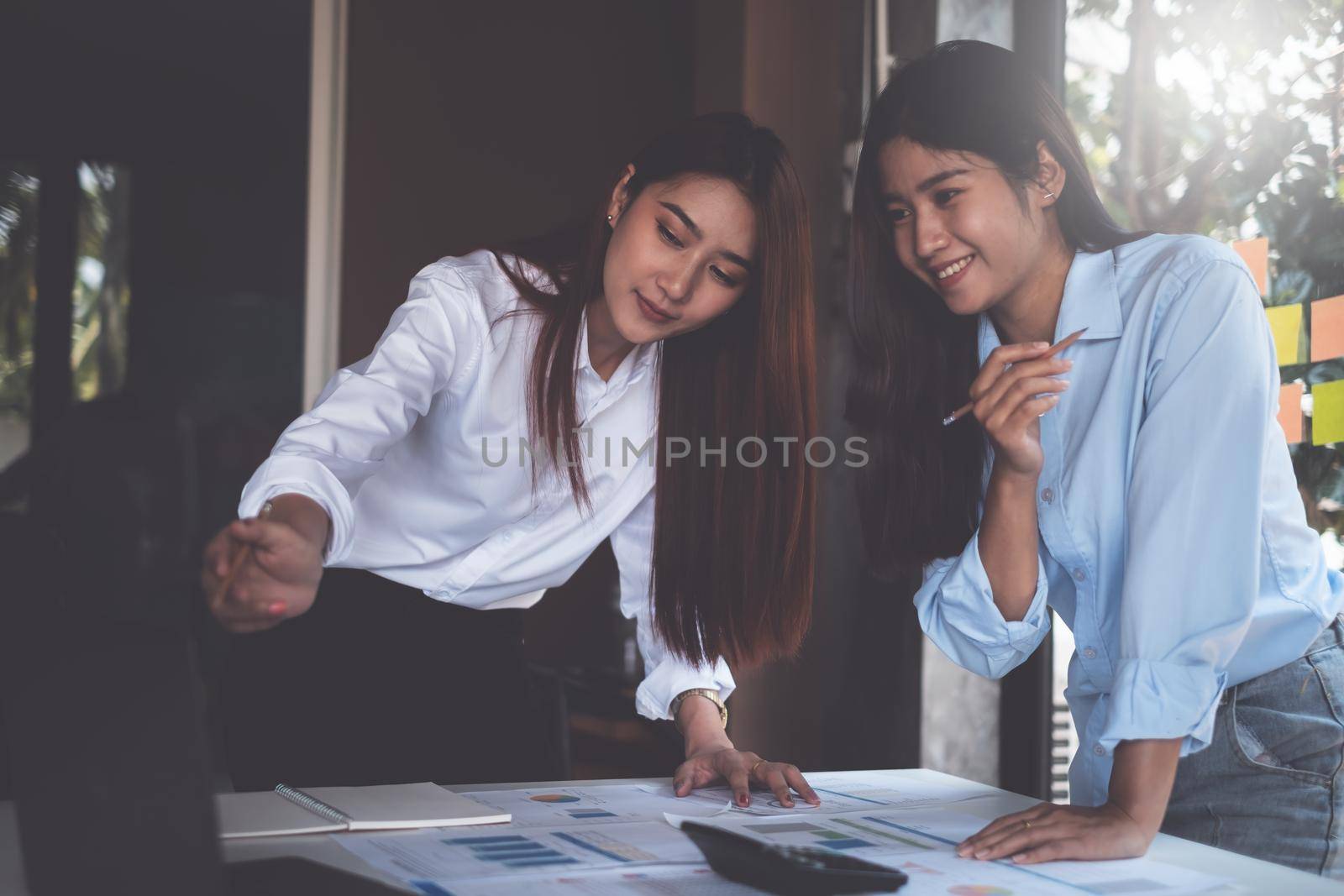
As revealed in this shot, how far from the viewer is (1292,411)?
1917 mm

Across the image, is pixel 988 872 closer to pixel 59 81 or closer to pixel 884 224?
pixel 884 224

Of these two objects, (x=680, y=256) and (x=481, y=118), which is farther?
(x=481, y=118)

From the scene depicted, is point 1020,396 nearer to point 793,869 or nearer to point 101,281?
point 793,869

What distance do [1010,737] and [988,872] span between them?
1727mm

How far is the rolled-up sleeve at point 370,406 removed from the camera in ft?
3.67

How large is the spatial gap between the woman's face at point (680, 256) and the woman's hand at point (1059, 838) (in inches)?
30.0

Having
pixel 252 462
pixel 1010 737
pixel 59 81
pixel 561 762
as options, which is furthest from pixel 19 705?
pixel 59 81

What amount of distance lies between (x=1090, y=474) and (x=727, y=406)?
535 millimetres

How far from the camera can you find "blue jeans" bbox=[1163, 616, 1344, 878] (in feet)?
3.74

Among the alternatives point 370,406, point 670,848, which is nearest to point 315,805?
point 670,848

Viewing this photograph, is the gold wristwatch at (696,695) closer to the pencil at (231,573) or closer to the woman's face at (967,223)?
the woman's face at (967,223)

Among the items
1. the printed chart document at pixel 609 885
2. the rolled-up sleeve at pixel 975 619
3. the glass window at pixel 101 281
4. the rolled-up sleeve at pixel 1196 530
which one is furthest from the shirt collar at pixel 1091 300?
the glass window at pixel 101 281

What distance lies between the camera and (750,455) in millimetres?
1602

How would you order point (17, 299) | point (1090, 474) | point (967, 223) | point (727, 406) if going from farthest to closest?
point (17, 299) → point (727, 406) → point (967, 223) → point (1090, 474)
